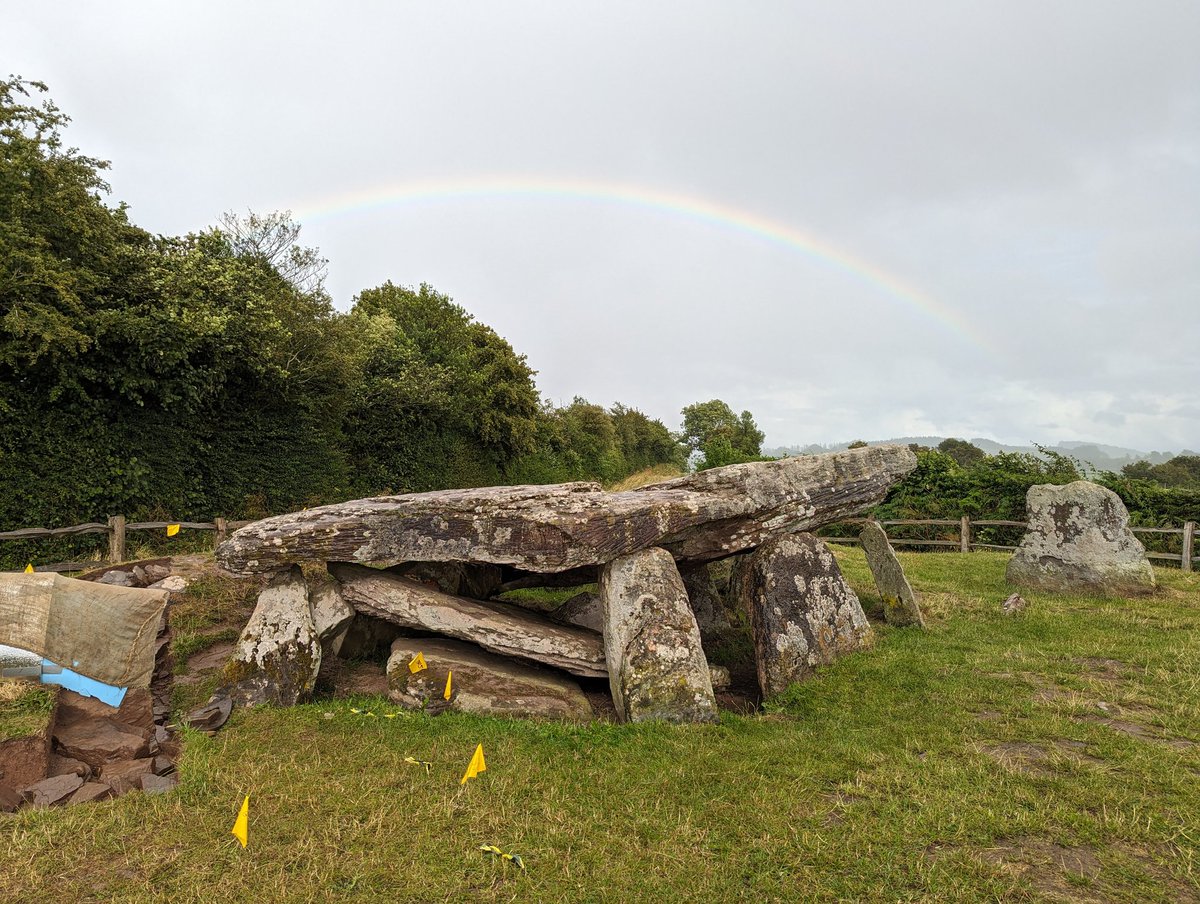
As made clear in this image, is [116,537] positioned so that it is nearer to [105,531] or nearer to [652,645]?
[105,531]

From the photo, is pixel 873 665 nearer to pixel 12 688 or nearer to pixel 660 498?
pixel 660 498

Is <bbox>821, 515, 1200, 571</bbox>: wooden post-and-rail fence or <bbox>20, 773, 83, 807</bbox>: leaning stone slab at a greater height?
<bbox>821, 515, 1200, 571</bbox>: wooden post-and-rail fence

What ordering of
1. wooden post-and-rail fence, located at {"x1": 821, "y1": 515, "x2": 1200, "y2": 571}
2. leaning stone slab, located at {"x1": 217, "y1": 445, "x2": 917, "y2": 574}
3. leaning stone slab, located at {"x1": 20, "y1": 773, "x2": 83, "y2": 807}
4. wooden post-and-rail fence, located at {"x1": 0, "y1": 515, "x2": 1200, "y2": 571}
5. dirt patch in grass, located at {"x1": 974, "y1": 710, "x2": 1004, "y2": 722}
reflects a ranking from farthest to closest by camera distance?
1. wooden post-and-rail fence, located at {"x1": 821, "y1": 515, "x2": 1200, "y2": 571}
2. wooden post-and-rail fence, located at {"x1": 0, "y1": 515, "x2": 1200, "y2": 571}
3. leaning stone slab, located at {"x1": 217, "y1": 445, "x2": 917, "y2": 574}
4. dirt patch in grass, located at {"x1": 974, "y1": 710, "x2": 1004, "y2": 722}
5. leaning stone slab, located at {"x1": 20, "y1": 773, "x2": 83, "y2": 807}

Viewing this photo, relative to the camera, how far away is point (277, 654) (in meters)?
7.00

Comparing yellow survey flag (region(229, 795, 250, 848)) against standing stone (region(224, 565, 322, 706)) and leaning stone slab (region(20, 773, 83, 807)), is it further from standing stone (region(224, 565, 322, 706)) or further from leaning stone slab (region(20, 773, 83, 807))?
standing stone (region(224, 565, 322, 706))

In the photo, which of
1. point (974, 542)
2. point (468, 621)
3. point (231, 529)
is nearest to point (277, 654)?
point (468, 621)

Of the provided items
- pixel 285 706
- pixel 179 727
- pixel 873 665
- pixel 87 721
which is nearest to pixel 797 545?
pixel 873 665

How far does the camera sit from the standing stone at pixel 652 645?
6531 millimetres

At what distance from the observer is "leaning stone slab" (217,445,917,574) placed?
7.19 m

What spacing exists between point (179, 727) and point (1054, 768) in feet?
25.6

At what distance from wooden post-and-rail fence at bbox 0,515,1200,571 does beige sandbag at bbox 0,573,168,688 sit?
13.6 feet

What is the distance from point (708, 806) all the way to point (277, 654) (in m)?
4.92

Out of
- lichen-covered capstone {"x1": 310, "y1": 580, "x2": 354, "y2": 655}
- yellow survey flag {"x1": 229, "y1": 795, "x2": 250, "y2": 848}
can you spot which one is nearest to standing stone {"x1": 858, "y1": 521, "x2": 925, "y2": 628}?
lichen-covered capstone {"x1": 310, "y1": 580, "x2": 354, "y2": 655}

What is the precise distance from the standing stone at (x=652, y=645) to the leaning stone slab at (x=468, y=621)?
480mm
